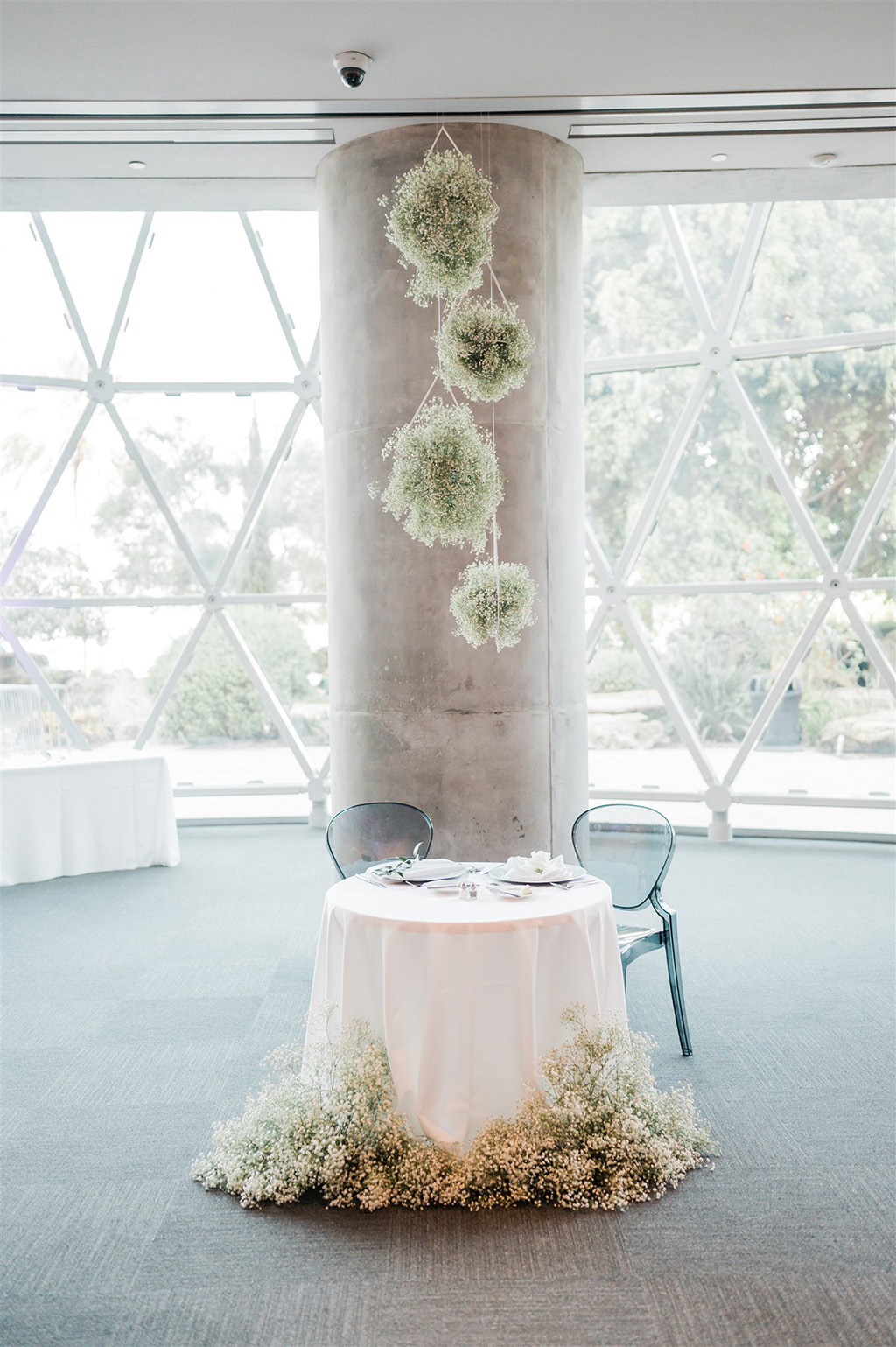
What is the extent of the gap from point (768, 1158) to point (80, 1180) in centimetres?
225

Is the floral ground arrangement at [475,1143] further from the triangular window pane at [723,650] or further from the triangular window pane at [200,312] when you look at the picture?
the triangular window pane at [200,312]

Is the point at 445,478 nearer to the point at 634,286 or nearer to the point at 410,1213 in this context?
the point at 410,1213

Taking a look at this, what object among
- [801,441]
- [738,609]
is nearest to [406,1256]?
[738,609]

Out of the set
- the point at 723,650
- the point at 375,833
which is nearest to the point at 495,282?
the point at 375,833

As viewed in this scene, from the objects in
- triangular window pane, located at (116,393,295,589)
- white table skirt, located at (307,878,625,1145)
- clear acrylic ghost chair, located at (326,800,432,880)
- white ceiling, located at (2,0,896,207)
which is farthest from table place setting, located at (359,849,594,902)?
triangular window pane, located at (116,393,295,589)

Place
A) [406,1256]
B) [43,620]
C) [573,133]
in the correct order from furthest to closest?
[43,620]
[573,133]
[406,1256]

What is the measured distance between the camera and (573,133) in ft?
18.0

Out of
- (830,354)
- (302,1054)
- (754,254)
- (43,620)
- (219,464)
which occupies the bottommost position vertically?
(302,1054)

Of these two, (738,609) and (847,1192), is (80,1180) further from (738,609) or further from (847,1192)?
(738,609)

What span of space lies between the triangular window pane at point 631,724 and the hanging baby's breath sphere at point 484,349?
520 cm

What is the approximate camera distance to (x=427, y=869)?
406 cm

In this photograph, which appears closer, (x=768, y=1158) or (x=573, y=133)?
(x=768, y=1158)

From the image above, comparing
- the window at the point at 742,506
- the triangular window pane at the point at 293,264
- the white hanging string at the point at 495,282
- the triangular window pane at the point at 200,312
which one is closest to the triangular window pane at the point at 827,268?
the window at the point at 742,506

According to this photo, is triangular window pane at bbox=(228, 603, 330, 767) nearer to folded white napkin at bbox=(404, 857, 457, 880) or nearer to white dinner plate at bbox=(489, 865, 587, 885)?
folded white napkin at bbox=(404, 857, 457, 880)
